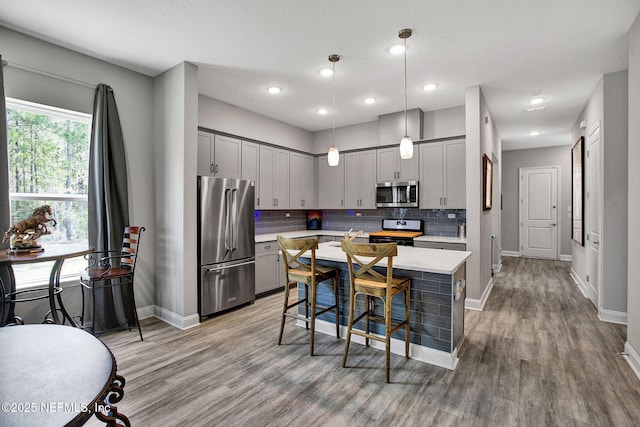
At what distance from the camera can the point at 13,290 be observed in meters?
2.70

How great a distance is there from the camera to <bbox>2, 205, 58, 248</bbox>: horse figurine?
8.13 feet

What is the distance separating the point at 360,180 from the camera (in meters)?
5.63

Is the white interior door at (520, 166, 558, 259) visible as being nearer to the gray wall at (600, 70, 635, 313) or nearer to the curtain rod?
the gray wall at (600, 70, 635, 313)

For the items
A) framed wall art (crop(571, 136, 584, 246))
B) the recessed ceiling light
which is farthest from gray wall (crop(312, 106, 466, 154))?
the recessed ceiling light

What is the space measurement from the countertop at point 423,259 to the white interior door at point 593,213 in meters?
2.33

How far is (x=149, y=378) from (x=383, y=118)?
469cm

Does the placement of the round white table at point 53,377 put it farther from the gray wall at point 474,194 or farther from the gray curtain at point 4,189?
the gray wall at point 474,194

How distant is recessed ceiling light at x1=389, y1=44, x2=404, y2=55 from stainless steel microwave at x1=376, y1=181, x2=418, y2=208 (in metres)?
2.25

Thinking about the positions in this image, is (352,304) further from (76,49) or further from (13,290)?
(76,49)

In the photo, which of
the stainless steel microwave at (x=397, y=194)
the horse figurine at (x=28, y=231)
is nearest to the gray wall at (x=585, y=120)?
the stainless steel microwave at (x=397, y=194)

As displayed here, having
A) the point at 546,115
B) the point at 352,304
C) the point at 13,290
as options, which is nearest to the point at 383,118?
the point at 546,115

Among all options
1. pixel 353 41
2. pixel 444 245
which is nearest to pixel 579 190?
pixel 444 245

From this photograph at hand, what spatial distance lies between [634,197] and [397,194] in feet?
9.56

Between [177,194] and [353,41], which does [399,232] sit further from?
[177,194]
